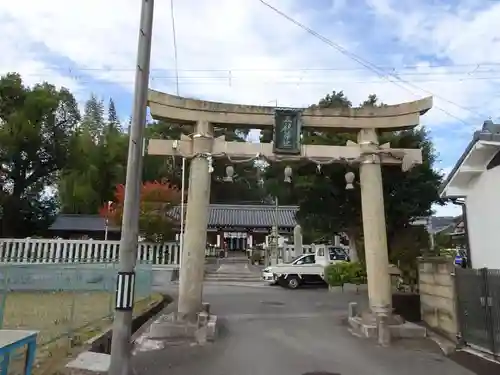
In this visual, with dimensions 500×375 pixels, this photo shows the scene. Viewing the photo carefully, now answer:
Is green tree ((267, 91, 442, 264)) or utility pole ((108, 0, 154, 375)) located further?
green tree ((267, 91, 442, 264))

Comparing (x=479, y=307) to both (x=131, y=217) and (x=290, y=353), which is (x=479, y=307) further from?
(x=131, y=217)

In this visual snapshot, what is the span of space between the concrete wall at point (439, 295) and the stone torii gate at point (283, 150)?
1.20 meters

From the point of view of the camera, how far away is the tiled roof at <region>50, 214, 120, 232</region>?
111 ft

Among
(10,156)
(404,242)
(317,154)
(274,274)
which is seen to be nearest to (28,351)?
(317,154)

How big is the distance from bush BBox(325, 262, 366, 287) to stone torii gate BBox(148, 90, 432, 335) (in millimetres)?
9489

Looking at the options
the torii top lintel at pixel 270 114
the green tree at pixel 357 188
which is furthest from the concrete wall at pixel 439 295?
the green tree at pixel 357 188

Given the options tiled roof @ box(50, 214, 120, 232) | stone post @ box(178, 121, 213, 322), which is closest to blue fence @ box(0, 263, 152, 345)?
stone post @ box(178, 121, 213, 322)

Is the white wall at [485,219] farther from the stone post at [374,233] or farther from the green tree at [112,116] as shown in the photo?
the green tree at [112,116]

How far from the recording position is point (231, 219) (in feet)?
120

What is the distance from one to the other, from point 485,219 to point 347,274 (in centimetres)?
1042

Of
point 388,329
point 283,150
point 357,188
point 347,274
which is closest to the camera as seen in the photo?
point 388,329

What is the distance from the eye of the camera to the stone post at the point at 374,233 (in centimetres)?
1031

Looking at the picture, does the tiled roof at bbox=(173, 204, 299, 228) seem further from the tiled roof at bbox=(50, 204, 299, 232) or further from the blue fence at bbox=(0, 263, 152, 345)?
the blue fence at bbox=(0, 263, 152, 345)

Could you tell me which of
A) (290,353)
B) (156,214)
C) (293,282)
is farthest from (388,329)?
(156,214)
